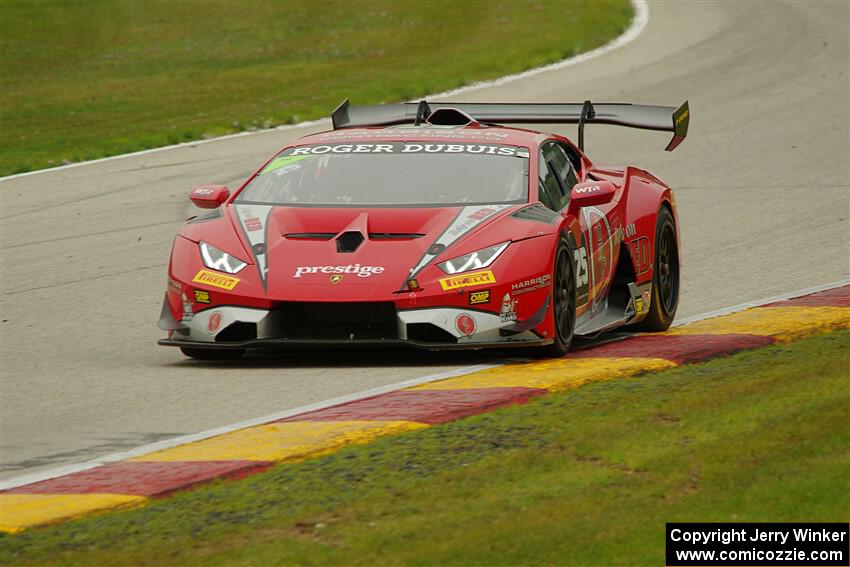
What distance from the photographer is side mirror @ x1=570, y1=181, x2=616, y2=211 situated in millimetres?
9430

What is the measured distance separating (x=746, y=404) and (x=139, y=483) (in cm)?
255

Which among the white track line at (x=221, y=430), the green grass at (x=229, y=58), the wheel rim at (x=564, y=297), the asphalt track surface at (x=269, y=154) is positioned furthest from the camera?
the green grass at (x=229, y=58)

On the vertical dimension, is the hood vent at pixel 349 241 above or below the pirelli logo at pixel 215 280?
above

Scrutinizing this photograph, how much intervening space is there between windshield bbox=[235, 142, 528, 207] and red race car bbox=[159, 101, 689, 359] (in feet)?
0.04

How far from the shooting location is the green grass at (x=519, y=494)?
210 inches

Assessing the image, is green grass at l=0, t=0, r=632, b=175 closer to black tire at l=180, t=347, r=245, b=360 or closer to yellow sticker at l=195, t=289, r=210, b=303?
black tire at l=180, t=347, r=245, b=360

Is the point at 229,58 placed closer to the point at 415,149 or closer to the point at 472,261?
the point at 415,149

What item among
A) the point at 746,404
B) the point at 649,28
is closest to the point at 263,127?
the point at 649,28

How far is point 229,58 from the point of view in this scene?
27703mm

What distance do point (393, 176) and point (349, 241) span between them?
2.81 feet

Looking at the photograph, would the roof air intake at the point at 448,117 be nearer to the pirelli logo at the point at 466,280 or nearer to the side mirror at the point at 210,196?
the side mirror at the point at 210,196

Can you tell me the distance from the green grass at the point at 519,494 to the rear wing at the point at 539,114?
389 centimetres

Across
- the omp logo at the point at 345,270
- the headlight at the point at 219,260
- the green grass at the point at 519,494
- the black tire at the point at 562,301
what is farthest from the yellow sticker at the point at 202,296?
the green grass at the point at 519,494

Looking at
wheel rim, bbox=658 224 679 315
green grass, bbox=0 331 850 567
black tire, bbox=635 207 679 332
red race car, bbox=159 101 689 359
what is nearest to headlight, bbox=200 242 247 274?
red race car, bbox=159 101 689 359
